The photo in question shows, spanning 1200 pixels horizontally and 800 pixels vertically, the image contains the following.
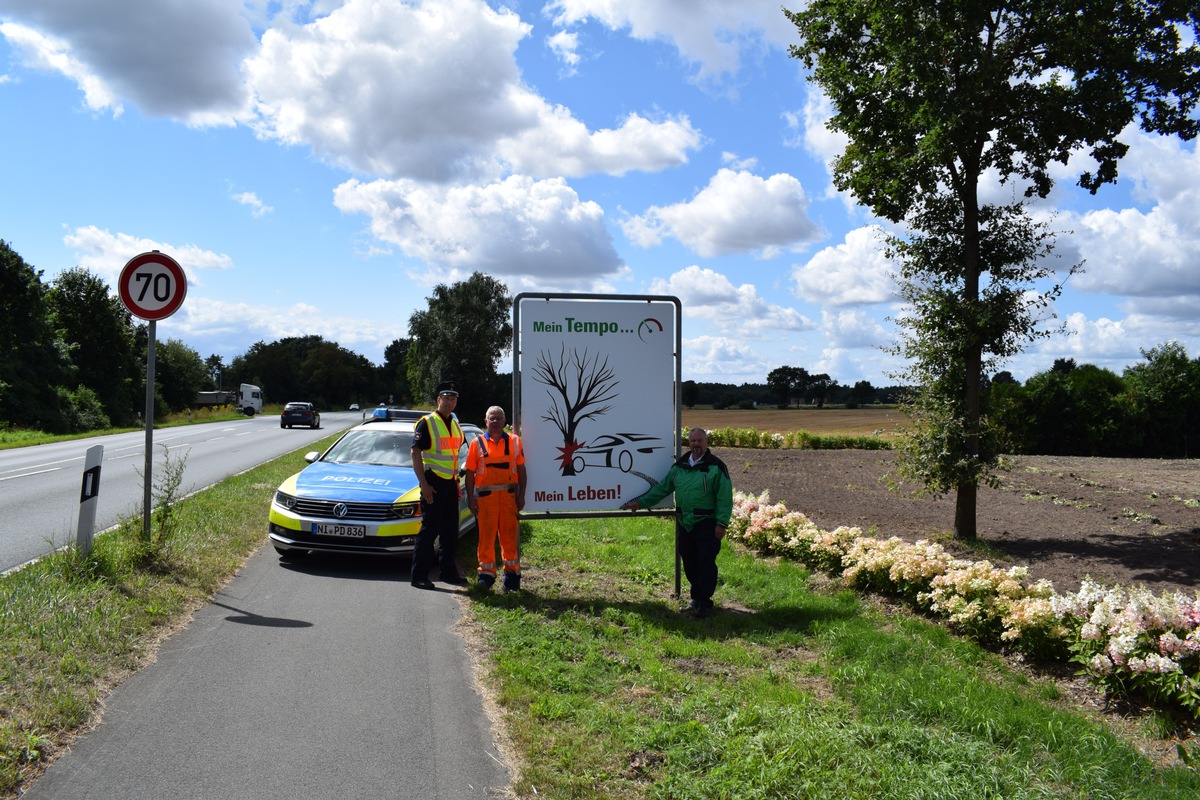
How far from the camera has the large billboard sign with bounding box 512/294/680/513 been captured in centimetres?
836

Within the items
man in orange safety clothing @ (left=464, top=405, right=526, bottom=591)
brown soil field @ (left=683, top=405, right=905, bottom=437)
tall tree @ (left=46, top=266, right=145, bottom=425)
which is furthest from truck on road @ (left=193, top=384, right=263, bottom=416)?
man in orange safety clothing @ (left=464, top=405, right=526, bottom=591)

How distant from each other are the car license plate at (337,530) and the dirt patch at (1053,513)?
6323 mm

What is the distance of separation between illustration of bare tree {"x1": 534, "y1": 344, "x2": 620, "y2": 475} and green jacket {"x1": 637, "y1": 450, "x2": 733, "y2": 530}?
1061 mm

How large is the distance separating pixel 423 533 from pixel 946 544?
6.48 m

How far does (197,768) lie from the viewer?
4.07m

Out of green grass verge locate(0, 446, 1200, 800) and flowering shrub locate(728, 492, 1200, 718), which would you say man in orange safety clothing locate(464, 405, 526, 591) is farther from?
flowering shrub locate(728, 492, 1200, 718)

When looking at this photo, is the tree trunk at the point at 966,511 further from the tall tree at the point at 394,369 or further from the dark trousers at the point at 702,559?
the tall tree at the point at 394,369

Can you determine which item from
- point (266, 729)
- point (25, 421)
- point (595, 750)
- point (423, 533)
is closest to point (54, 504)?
point (423, 533)

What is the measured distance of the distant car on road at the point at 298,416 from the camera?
50694mm

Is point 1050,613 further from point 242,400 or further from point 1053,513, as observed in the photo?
point 242,400

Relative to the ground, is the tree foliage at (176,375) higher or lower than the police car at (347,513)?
higher

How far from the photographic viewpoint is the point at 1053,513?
1355cm

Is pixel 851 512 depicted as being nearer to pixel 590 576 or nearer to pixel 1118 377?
pixel 590 576

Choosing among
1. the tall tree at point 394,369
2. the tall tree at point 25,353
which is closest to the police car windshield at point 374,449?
the tall tree at point 25,353
